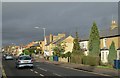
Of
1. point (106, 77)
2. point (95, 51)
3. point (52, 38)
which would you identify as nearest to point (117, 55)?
point (95, 51)

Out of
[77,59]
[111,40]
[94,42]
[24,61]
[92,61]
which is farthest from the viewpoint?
[111,40]

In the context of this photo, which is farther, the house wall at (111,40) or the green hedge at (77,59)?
the house wall at (111,40)

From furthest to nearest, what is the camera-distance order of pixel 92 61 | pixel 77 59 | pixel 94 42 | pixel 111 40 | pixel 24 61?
1. pixel 111 40
2. pixel 94 42
3. pixel 77 59
4. pixel 92 61
5. pixel 24 61

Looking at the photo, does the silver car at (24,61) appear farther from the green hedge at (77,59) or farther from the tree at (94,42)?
the tree at (94,42)

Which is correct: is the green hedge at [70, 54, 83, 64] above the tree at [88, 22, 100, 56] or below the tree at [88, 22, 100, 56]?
below

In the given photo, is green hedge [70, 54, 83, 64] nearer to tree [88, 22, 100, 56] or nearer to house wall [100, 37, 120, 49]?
tree [88, 22, 100, 56]

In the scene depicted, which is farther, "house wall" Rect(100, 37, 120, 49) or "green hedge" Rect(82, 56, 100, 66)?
"house wall" Rect(100, 37, 120, 49)

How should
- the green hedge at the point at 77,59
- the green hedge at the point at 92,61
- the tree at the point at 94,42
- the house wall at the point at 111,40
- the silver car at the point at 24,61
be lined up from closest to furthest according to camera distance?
the silver car at the point at 24,61, the green hedge at the point at 92,61, the green hedge at the point at 77,59, the tree at the point at 94,42, the house wall at the point at 111,40

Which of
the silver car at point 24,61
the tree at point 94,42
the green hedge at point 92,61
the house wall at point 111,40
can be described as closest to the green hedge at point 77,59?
the tree at point 94,42

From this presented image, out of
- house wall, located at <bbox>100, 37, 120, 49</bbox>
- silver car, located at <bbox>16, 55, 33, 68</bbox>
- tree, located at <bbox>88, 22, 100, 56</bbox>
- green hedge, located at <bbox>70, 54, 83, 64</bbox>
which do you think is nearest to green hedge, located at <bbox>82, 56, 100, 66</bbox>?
green hedge, located at <bbox>70, 54, 83, 64</bbox>

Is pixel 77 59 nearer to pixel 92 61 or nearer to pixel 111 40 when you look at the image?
pixel 92 61

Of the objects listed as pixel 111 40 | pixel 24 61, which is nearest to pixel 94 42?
pixel 111 40

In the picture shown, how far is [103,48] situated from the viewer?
191 ft

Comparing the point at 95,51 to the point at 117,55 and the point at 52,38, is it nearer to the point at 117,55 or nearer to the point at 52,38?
the point at 117,55
